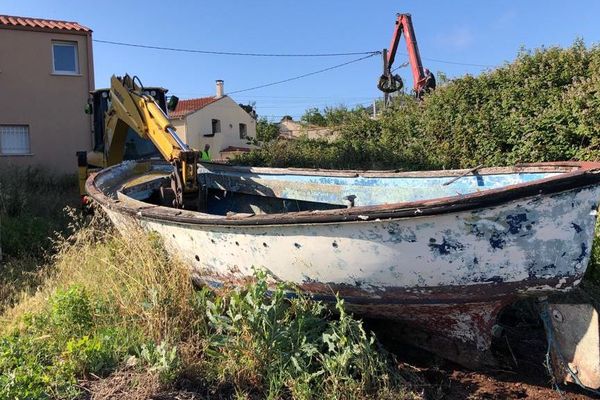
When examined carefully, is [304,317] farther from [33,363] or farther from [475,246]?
[33,363]

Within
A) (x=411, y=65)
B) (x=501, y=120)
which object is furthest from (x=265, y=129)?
(x=501, y=120)

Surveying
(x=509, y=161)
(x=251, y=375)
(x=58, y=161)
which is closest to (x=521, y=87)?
(x=509, y=161)

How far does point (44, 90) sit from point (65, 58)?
4.54 ft

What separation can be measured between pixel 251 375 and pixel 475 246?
165cm

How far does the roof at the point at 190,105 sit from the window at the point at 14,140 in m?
→ 19.0

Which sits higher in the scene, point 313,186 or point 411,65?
point 411,65

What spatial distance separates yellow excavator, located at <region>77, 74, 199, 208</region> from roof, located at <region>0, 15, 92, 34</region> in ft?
26.5

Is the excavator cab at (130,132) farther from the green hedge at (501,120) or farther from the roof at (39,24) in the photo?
the roof at (39,24)

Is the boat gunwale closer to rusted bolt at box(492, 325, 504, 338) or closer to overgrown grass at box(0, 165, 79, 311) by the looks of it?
rusted bolt at box(492, 325, 504, 338)

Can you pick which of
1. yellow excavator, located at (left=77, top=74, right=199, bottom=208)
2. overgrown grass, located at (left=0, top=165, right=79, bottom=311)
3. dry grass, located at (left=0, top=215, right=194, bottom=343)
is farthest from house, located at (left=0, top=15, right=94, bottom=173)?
dry grass, located at (left=0, top=215, right=194, bottom=343)

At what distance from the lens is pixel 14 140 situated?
16703 millimetres

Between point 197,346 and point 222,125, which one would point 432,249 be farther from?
point 222,125

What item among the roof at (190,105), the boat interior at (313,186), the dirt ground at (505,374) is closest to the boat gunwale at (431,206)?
the boat interior at (313,186)

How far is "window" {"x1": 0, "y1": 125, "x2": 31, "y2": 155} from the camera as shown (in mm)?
16516
